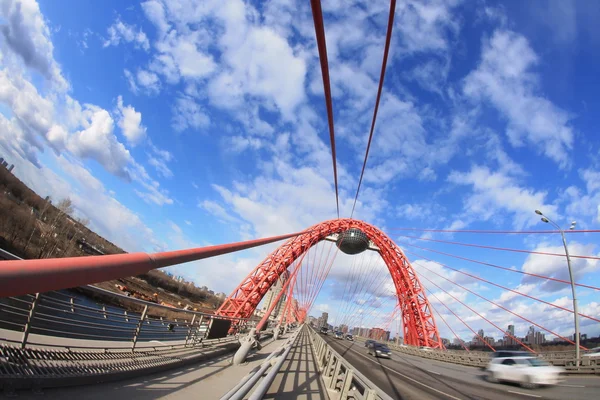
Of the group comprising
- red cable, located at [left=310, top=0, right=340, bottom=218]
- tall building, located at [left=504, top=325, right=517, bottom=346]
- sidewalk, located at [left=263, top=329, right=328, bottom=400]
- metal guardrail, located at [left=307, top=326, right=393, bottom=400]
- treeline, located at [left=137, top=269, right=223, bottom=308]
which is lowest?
treeline, located at [left=137, top=269, right=223, bottom=308]

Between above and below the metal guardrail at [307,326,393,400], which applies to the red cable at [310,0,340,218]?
above

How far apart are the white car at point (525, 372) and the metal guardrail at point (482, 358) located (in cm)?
403

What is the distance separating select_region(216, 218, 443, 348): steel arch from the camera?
28188 mm

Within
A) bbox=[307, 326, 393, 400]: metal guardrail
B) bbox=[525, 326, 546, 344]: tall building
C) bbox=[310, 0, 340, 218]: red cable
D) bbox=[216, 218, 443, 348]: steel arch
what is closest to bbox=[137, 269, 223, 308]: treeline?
bbox=[216, 218, 443, 348]: steel arch

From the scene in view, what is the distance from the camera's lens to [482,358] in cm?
2033

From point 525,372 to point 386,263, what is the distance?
2904 cm

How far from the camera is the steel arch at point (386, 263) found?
92.5ft

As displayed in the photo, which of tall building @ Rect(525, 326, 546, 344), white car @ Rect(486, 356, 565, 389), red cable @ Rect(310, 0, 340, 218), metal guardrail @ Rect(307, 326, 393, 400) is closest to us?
red cable @ Rect(310, 0, 340, 218)

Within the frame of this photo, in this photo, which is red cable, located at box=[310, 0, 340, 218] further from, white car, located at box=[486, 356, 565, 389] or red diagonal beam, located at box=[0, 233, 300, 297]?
white car, located at box=[486, 356, 565, 389]

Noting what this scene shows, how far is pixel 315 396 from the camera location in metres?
6.32

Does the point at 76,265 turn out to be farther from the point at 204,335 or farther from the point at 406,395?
the point at 204,335

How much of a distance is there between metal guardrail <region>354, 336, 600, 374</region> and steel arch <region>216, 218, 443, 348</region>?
2.52 metres

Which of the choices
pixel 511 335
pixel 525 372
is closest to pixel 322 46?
pixel 525 372

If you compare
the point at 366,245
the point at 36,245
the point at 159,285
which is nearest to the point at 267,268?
the point at 366,245
